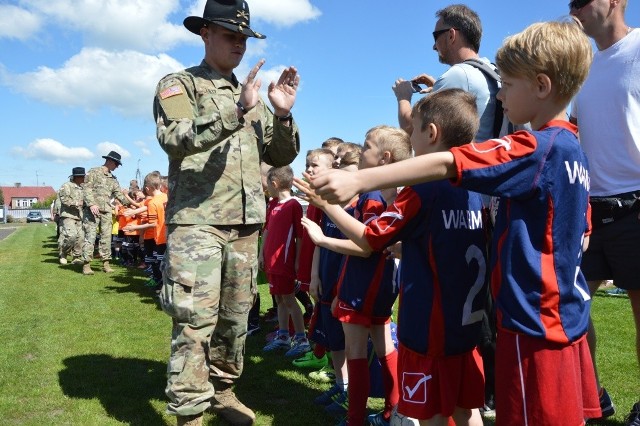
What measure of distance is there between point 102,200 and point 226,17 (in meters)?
11.8

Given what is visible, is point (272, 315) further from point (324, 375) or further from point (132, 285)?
point (132, 285)

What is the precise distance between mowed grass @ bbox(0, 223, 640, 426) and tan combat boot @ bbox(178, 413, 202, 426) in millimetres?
521

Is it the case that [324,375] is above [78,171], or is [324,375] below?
below

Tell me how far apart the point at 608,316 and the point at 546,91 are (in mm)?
6404

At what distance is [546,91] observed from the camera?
1930 mm

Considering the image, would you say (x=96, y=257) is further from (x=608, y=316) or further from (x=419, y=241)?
(x=419, y=241)

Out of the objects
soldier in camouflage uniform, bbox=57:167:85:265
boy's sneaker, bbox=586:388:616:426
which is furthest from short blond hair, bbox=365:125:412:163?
soldier in camouflage uniform, bbox=57:167:85:265

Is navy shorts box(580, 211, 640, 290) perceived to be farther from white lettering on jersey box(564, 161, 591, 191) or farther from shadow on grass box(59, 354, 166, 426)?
shadow on grass box(59, 354, 166, 426)

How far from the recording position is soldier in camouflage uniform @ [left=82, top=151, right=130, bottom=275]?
13.6m

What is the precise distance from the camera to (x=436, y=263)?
234cm

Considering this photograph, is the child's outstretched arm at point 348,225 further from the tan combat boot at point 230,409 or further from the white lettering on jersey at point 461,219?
the tan combat boot at point 230,409

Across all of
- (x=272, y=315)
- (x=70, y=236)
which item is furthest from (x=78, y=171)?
(x=272, y=315)

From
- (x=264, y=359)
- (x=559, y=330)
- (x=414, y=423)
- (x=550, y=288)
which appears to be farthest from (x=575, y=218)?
(x=264, y=359)

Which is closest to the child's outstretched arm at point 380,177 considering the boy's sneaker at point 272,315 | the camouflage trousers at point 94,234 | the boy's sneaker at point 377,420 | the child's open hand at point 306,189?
the child's open hand at point 306,189
